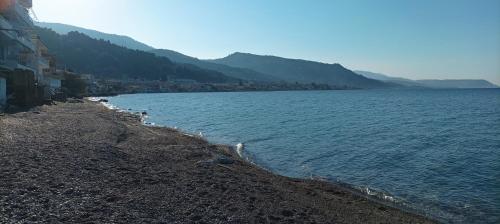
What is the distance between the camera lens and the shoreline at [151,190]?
10.8 meters

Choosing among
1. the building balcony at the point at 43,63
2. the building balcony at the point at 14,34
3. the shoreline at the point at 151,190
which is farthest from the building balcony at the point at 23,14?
the shoreline at the point at 151,190

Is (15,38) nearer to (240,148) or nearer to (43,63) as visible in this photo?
(43,63)

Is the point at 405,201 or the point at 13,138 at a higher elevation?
the point at 13,138

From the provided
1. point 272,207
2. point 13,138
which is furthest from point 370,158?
point 13,138

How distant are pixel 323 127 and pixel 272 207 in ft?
124

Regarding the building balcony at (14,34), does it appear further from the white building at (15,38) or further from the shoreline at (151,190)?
the shoreline at (151,190)

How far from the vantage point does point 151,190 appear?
1355cm

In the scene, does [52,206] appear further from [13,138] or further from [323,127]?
[323,127]

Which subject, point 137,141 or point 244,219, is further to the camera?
point 137,141

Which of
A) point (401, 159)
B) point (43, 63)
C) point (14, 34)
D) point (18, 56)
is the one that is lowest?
point (401, 159)

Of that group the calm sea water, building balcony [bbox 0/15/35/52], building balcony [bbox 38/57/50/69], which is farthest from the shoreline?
building balcony [bbox 38/57/50/69]

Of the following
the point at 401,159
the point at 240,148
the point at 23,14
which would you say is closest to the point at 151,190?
the point at 401,159

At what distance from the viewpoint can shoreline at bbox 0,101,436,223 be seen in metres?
10.8

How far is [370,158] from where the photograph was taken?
2922 centimetres
